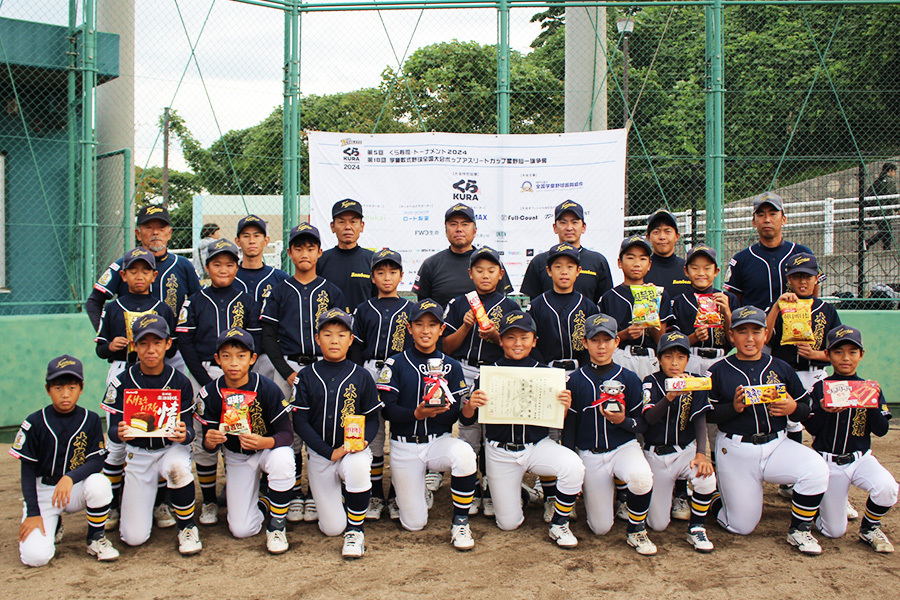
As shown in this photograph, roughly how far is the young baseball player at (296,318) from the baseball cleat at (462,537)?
119 centimetres

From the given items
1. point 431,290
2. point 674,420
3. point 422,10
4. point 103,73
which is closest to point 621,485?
point 674,420

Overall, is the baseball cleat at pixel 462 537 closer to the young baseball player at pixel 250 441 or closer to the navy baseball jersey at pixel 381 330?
the young baseball player at pixel 250 441

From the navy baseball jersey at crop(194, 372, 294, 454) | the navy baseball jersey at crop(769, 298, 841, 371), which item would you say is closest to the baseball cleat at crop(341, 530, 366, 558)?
the navy baseball jersey at crop(194, 372, 294, 454)

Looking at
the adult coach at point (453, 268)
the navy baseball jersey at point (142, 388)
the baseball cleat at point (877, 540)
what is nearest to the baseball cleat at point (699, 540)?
the baseball cleat at point (877, 540)

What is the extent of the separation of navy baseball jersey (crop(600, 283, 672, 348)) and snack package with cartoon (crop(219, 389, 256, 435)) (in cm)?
261

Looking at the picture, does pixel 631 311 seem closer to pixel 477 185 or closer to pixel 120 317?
pixel 477 185

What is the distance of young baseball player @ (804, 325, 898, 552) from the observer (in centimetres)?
461

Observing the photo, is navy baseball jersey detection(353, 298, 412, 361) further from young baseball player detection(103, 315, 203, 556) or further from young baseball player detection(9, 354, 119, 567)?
young baseball player detection(9, 354, 119, 567)

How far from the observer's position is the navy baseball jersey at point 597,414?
483cm

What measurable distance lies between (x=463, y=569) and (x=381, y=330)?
6.14ft

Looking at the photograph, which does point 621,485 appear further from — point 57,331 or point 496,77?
point 57,331

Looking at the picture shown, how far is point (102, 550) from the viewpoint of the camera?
4.37 metres

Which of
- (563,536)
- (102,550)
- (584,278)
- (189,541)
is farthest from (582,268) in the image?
(102,550)

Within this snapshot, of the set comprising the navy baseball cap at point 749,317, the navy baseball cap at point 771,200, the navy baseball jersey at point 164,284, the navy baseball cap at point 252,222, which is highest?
the navy baseball cap at point 771,200
